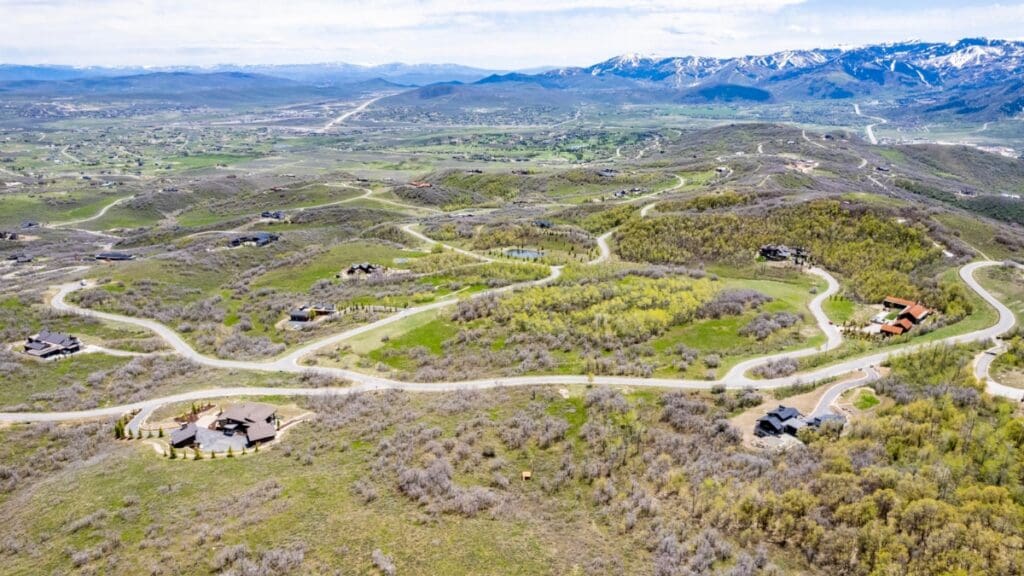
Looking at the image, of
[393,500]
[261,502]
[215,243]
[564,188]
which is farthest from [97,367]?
[564,188]

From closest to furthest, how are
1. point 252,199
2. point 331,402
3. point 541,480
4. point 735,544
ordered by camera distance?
point 735,544
point 541,480
point 331,402
point 252,199

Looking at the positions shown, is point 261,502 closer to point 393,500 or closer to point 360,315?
point 393,500

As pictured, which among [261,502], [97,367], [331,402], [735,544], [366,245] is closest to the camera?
[735,544]

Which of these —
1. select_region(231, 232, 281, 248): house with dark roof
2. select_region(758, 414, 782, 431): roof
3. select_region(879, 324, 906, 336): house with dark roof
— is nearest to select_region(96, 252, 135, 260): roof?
select_region(231, 232, 281, 248): house with dark roof

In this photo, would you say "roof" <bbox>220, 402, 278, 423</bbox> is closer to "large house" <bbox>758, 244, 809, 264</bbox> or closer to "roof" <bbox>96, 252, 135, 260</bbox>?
"large house" <bbox>758, 244, 809, 264</bbox>

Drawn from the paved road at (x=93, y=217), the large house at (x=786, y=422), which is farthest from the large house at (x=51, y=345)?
the paved road at (x=93, y=217)

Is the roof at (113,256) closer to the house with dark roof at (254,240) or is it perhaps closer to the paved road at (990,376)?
the house with dark roof at (254,240)

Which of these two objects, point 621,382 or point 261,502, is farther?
point 621,382
